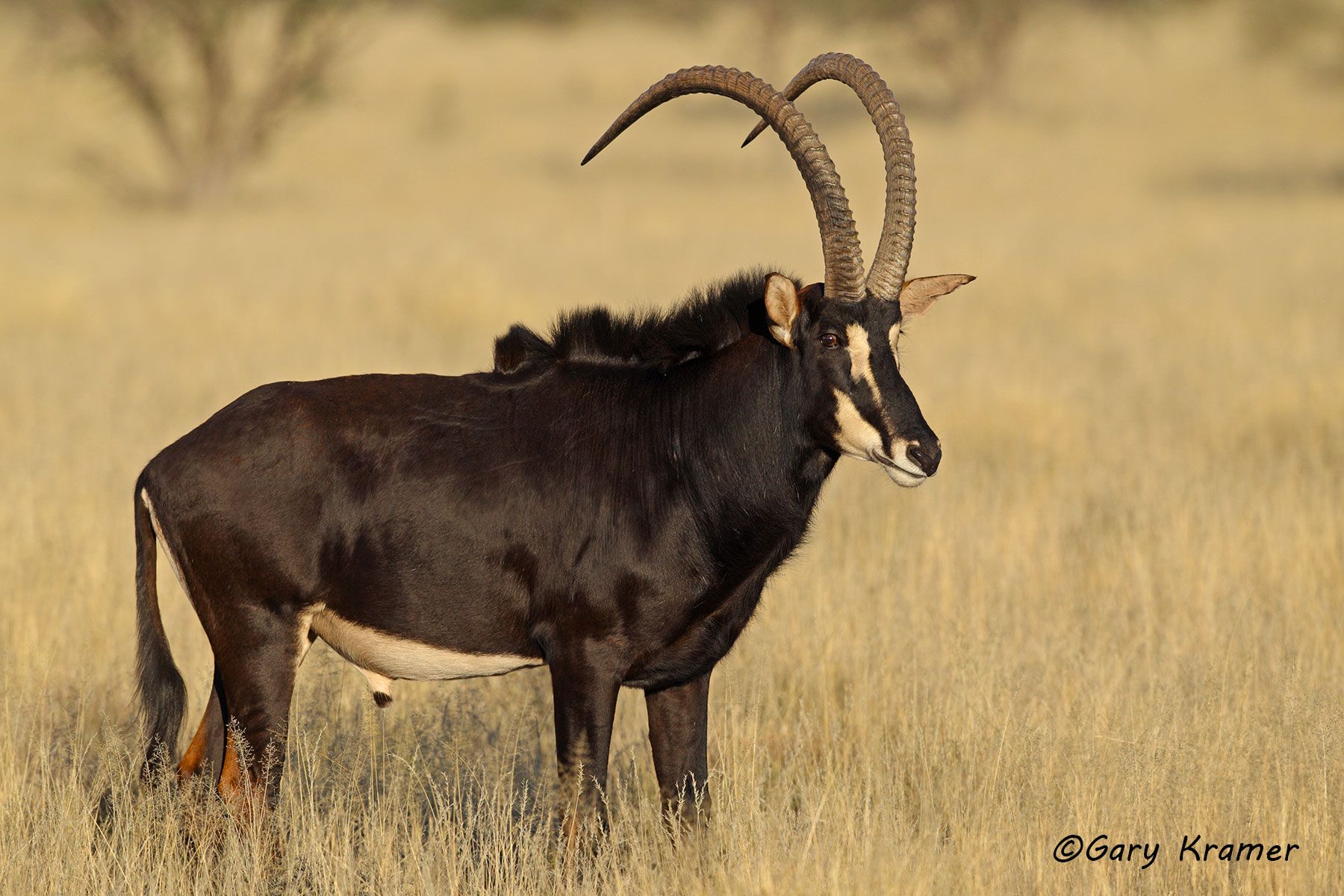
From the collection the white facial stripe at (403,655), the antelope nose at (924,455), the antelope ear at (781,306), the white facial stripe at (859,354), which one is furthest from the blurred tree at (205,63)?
the antelope nose at (924,455)

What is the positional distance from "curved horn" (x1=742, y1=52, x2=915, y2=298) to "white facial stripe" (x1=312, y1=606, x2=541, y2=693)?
1.73 m

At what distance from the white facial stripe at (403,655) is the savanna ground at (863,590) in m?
0.48

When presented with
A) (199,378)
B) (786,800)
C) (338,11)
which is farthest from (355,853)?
(338,11)

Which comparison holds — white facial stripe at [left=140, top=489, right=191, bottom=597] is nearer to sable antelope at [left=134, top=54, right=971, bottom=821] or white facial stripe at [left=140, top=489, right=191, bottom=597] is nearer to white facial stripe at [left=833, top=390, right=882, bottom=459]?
sable antelope at [left=134, top=54, right=971, bottom=821]

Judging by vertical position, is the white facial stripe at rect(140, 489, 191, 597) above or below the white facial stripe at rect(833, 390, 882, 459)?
below

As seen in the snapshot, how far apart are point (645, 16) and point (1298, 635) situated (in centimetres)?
5514

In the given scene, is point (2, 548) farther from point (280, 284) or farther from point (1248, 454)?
point (280, 284)

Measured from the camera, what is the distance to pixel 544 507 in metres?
4.69

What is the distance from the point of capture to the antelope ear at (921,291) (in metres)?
5.00

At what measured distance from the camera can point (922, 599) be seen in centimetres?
758

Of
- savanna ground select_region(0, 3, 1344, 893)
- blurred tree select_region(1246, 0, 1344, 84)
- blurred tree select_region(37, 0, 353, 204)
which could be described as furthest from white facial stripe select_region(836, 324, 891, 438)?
blurred tree select_region(1246, 0, 1344, 84)

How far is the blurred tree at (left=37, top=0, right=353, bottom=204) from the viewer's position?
105 ft

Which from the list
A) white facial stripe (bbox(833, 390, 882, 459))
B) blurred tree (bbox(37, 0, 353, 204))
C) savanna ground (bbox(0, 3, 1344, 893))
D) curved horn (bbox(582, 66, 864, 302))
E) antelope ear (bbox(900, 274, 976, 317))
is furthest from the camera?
blurred tree (bbox(37, 0, 353, 204))

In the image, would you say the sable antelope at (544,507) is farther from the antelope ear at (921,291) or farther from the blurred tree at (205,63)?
the blurred tree at (205,63)
